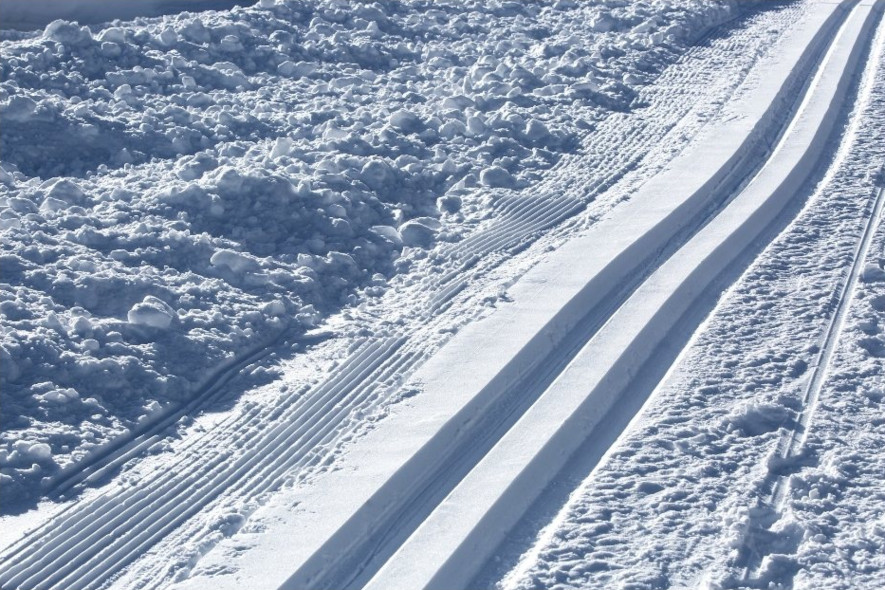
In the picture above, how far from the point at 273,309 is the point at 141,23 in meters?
4.59

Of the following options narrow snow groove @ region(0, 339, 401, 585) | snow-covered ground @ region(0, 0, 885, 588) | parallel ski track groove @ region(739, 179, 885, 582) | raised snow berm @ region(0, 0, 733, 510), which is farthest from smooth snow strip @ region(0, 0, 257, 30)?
parallel ski track groove @ region(739, 179, 885, 582)

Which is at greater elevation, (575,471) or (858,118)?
(858,118)

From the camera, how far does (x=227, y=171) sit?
17.5 feet

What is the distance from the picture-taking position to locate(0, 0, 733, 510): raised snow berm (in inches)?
159

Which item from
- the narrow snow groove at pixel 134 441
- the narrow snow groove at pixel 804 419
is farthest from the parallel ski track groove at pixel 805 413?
the narrow snow groove at pixel 134 441

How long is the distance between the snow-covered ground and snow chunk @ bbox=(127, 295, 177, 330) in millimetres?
14

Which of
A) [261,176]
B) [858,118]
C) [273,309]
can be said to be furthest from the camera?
[858,118]

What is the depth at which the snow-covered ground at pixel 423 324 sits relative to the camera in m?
3.17

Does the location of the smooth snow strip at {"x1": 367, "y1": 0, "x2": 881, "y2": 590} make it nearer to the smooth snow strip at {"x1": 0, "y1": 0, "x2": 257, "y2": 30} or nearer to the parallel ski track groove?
the parallel ski track groove

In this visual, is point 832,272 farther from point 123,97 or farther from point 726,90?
point 123,97

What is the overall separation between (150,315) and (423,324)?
3.77 feet

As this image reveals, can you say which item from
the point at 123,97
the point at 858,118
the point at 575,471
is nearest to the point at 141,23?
the point at 123,97

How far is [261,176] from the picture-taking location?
212 inches

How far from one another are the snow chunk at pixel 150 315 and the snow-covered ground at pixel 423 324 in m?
0.01
